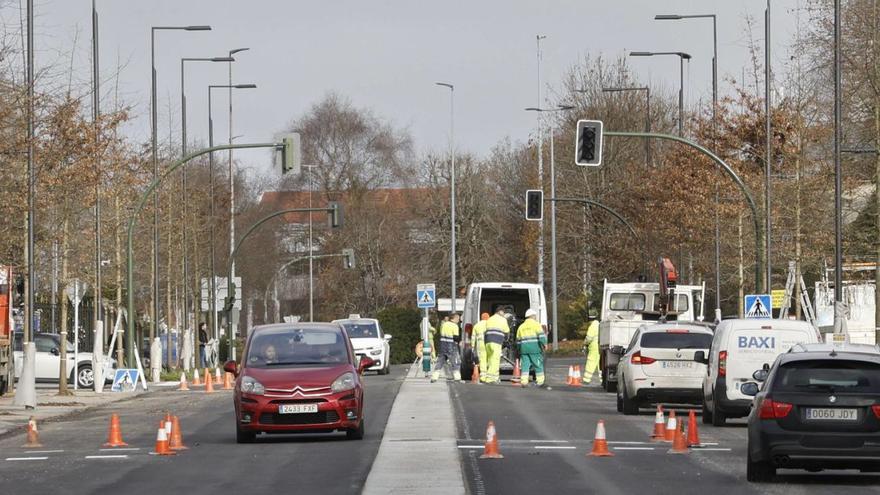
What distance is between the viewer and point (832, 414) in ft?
56.1

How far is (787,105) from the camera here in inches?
2279

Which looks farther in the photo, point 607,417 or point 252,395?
point 607,417

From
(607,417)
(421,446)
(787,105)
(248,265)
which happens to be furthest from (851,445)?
(248,265)

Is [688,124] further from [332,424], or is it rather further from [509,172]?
[332,424]

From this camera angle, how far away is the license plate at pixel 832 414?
17.1 m

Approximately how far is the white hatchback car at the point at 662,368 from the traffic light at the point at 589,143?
392 inches

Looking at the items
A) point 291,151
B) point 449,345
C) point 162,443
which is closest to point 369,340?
point 449,345

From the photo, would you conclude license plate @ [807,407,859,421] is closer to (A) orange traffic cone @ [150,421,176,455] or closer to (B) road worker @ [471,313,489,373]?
(A) orange traffic cone @ [150,421,176,455]

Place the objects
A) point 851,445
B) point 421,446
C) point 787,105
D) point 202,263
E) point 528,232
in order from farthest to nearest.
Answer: point 528,232 → point 202,263 → point 787,105 → point 421,446 → point 851,445

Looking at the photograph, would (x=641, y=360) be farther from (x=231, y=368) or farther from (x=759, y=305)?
(x=759, y=305)

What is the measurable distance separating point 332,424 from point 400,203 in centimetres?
8218

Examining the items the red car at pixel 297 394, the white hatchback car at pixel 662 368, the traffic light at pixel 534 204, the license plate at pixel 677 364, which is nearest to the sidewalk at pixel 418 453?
the red car at pixel 297 394

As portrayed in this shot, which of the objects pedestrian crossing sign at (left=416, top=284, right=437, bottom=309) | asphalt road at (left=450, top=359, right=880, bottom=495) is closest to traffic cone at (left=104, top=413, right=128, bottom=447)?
asphalt road at (left=450, top=359, right=880, bottom=495)

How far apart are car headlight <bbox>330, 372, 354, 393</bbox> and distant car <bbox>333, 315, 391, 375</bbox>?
30.1 metres
